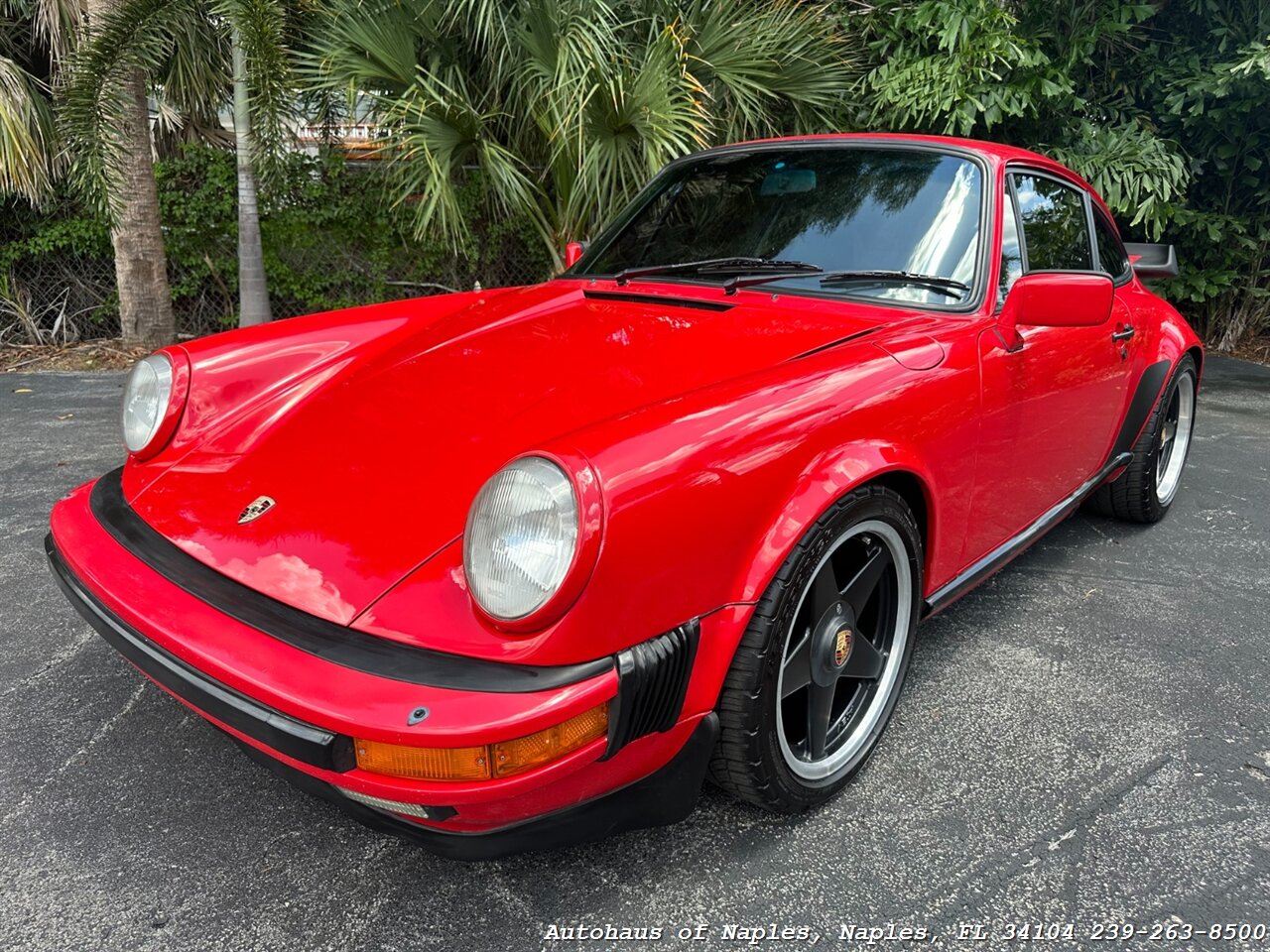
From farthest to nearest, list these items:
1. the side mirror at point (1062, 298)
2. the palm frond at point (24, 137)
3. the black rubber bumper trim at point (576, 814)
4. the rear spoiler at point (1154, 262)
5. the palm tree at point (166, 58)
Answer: the palm frond at point (24, 137)
the palm tree at point (166, 58)
the rear spoiler at point (1154, 262)
the side mirror at point (1062, 298)
the black rubber bumper trim at point (576, 814)

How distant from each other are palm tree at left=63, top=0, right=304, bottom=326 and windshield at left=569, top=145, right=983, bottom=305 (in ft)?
10.6

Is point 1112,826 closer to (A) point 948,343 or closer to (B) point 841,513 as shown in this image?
(B) point 841,513

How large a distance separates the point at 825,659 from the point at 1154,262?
283 centimetres

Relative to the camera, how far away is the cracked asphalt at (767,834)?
154cm

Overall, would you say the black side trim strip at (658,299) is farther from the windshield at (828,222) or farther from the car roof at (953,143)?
the car roof at (953,143)

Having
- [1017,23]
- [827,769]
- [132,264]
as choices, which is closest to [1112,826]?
[827,769]

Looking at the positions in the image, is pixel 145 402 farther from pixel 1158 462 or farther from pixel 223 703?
pixel 1158 462

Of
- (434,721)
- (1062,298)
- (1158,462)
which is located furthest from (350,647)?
(1158,462)

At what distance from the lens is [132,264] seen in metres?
6.01

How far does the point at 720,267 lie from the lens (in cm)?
244

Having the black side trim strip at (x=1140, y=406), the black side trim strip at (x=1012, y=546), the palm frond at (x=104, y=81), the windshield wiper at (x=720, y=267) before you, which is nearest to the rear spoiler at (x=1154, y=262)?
the black side trim strip at (x=1140, y=406)

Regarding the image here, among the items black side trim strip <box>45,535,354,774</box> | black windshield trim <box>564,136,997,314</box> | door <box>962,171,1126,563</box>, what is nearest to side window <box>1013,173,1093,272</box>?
door <box>962,171,1126,563</box>

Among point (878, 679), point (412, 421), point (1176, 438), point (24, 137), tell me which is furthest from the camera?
point (24, 137)

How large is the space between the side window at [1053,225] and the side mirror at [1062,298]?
446 mm
